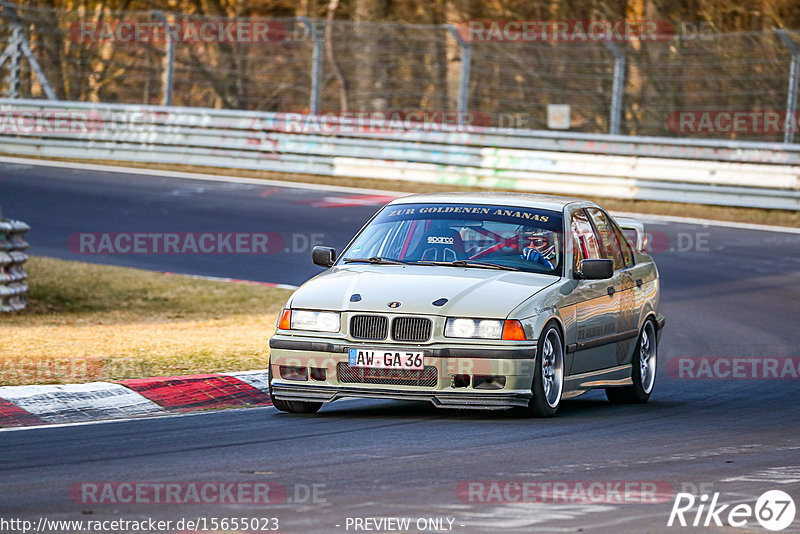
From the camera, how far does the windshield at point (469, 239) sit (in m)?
9.03

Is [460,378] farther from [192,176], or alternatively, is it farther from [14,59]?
[14,59]

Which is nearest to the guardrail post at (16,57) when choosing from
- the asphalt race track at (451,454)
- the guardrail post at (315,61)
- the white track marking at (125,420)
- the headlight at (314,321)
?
the guardrail post at (315,61)

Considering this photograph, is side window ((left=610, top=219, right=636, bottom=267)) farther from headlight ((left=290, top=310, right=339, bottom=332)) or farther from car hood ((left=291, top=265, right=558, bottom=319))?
headlight ((left=290, top=310, right=339, bottom=332))

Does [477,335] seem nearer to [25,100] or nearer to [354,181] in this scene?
[354,181]

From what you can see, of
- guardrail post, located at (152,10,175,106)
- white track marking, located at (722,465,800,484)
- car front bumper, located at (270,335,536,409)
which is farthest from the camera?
guardrail post, located at (152,10,175,106)

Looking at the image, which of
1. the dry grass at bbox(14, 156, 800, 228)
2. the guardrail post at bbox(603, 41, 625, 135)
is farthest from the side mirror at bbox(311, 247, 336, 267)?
the guardrail post at bbox(603, 41, 625, 135)

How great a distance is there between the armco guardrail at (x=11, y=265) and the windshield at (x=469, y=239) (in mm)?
5412

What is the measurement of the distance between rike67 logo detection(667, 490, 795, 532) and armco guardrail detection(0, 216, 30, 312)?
9.08 metres

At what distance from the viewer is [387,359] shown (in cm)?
808

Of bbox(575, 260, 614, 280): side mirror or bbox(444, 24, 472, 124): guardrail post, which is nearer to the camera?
bbox(575, 260, 614, 280): side mirror

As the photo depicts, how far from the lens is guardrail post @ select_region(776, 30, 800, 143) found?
21097mm

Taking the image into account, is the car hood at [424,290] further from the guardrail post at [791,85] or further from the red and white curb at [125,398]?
the guardrail post at [791,85]

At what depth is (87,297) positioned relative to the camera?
15.0 meters

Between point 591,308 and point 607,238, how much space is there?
1.08 meters
